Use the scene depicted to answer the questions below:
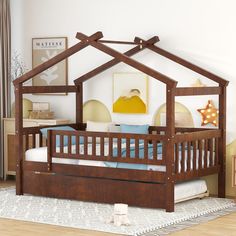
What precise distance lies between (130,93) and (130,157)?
1316 millimetres

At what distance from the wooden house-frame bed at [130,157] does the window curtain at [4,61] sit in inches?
41.9

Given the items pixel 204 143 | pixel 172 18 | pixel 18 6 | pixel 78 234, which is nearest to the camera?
pixel 78 234

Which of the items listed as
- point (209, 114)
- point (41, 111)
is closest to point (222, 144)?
point (209, 114)

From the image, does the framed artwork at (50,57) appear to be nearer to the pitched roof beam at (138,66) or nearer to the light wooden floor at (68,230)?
the pitched roof beam at (138,66)

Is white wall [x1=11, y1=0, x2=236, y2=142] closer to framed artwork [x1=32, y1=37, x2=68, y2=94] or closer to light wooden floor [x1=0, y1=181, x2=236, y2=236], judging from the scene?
framed artwork [x1=32, y1=37, x2=68, y2=94]

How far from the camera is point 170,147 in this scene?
6.12 metres

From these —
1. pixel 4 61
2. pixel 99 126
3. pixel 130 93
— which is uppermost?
pixel 4 61

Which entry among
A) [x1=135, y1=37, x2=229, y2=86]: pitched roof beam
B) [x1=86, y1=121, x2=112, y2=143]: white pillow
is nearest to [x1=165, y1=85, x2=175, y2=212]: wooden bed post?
[x1=135, y1=37, x2=229, y2=86]: pitched roof beam

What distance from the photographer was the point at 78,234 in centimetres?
531

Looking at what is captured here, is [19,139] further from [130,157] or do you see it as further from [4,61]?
[4,61]

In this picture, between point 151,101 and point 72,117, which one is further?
point 72,117

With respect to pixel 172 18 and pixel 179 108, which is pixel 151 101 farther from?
pixel 172 18

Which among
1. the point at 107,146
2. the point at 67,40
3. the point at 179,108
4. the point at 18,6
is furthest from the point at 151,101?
the point at 18,6

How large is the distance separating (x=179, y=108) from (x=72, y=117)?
55.5 inches
